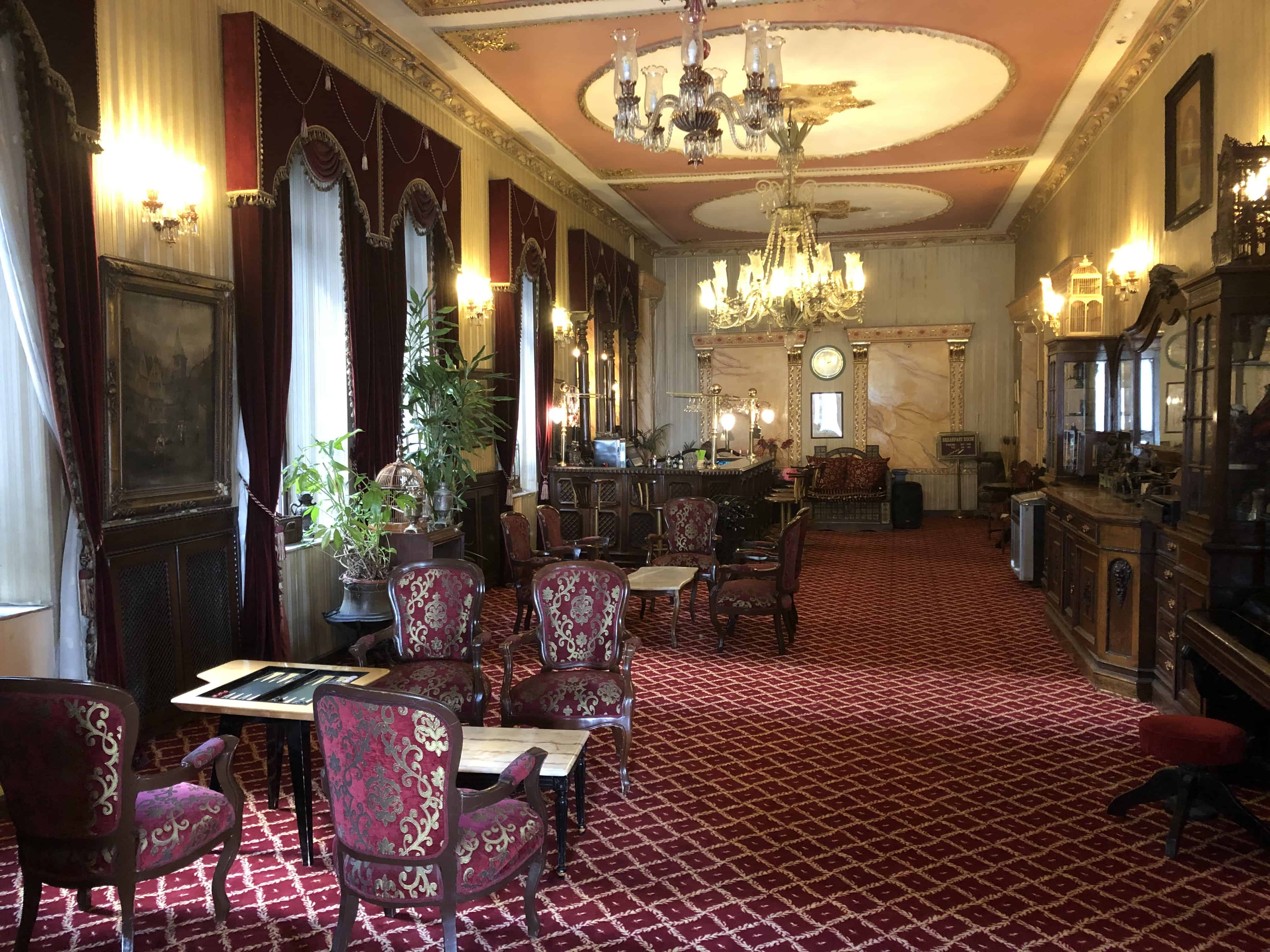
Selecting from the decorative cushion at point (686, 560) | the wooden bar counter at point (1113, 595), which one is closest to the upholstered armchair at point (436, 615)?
the decorative cushion at point (686, 560)

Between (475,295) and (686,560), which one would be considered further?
(475,295)

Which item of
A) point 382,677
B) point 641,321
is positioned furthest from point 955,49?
point 641,321

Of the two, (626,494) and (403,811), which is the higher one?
(626,494)

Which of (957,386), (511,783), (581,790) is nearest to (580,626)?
(581,790)

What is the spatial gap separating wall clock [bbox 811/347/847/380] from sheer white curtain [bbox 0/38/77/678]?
1354cm

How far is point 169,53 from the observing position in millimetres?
5223

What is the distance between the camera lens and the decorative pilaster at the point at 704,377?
17.1 m

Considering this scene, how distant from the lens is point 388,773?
9.22 feet

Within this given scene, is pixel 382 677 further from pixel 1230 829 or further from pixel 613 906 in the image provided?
pixel 1230 829

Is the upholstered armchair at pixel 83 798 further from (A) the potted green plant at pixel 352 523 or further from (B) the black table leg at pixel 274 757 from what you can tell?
(A) the potted green plant at pixel 352 523

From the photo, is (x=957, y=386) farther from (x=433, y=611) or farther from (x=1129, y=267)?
(x=433, y=611)

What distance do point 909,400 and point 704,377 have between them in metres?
3.47

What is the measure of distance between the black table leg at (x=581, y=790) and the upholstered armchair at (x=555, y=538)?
168 inches

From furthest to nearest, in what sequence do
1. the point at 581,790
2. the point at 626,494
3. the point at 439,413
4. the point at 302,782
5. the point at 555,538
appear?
the point at 626,494, the point at 555,538, the point at 439,413, the point at 581,790, the point at 302,782
